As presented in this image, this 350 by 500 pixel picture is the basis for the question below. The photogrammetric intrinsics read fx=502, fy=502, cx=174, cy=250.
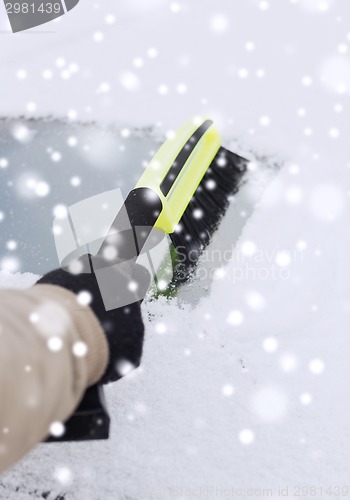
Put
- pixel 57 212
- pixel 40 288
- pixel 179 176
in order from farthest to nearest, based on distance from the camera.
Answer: pixel 57 212, pixel 179 176, pixel 40 288

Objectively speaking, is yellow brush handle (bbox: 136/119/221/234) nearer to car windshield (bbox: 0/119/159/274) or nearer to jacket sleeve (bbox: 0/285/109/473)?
car windshield (bbox: 0/119/159/274)

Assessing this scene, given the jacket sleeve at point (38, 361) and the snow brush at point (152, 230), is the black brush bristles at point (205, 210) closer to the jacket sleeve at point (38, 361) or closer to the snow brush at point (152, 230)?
the snow brush at point (152, 230)

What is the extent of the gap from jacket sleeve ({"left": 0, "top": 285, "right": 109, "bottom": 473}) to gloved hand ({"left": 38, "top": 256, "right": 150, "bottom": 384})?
6 centimetres

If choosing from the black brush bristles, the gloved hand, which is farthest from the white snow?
the gloved hand

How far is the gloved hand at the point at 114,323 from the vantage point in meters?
0.63

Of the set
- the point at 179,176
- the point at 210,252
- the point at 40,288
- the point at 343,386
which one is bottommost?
the point at 343,386

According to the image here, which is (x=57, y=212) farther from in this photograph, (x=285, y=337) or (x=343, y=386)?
(x=343, y=386)

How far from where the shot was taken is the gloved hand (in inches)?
24.7

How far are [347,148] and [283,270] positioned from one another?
40cm

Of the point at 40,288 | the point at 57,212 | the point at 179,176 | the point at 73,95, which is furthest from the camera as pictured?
the point at 73,95

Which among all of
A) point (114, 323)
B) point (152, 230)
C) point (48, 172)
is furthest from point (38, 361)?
point (48, 172)

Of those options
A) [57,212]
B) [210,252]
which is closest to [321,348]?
[210,252]

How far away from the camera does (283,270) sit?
107cm

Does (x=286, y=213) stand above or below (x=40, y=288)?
below
